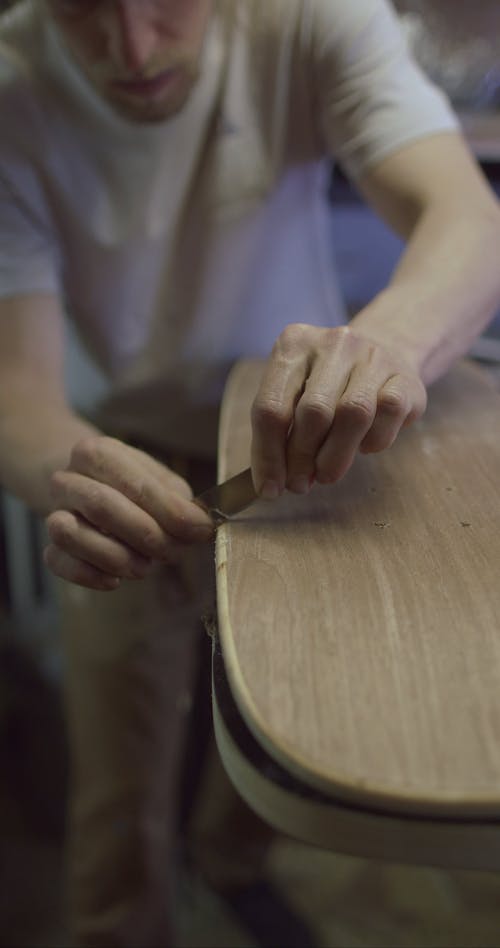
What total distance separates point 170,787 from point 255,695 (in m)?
0.68

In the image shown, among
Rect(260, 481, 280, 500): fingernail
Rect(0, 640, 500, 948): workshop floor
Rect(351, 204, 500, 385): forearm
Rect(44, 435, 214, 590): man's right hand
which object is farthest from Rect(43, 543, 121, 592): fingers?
Rect(0, 640, 500, 948): workshop floor

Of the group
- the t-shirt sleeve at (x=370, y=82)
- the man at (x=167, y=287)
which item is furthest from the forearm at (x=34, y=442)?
the t-shirt sleeve at (x=370, y=82)

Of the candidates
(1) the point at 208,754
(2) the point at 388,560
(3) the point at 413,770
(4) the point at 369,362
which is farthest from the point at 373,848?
(1) the point at 208,754

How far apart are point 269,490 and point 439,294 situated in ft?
0.70

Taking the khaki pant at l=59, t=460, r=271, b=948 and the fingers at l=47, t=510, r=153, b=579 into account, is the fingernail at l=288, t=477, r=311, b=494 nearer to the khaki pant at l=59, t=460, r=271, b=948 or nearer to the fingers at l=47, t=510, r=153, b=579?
the fingers at l=47, t=510, r=153, b=579

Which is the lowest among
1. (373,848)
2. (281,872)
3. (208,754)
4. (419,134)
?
(281,872)

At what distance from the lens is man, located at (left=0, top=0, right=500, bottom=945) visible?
0.50m

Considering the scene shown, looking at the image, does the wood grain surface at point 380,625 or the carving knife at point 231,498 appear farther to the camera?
the carving knife at point 231,498

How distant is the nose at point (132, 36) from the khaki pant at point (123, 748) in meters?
0.47

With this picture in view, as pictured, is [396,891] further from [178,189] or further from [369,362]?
[178,189]

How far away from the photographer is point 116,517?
1.58ft

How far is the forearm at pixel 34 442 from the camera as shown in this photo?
0.60m

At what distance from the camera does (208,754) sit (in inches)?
41.8

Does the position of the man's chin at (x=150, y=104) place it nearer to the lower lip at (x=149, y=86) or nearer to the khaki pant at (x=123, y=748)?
the lower lip at (x=149, y=86)
